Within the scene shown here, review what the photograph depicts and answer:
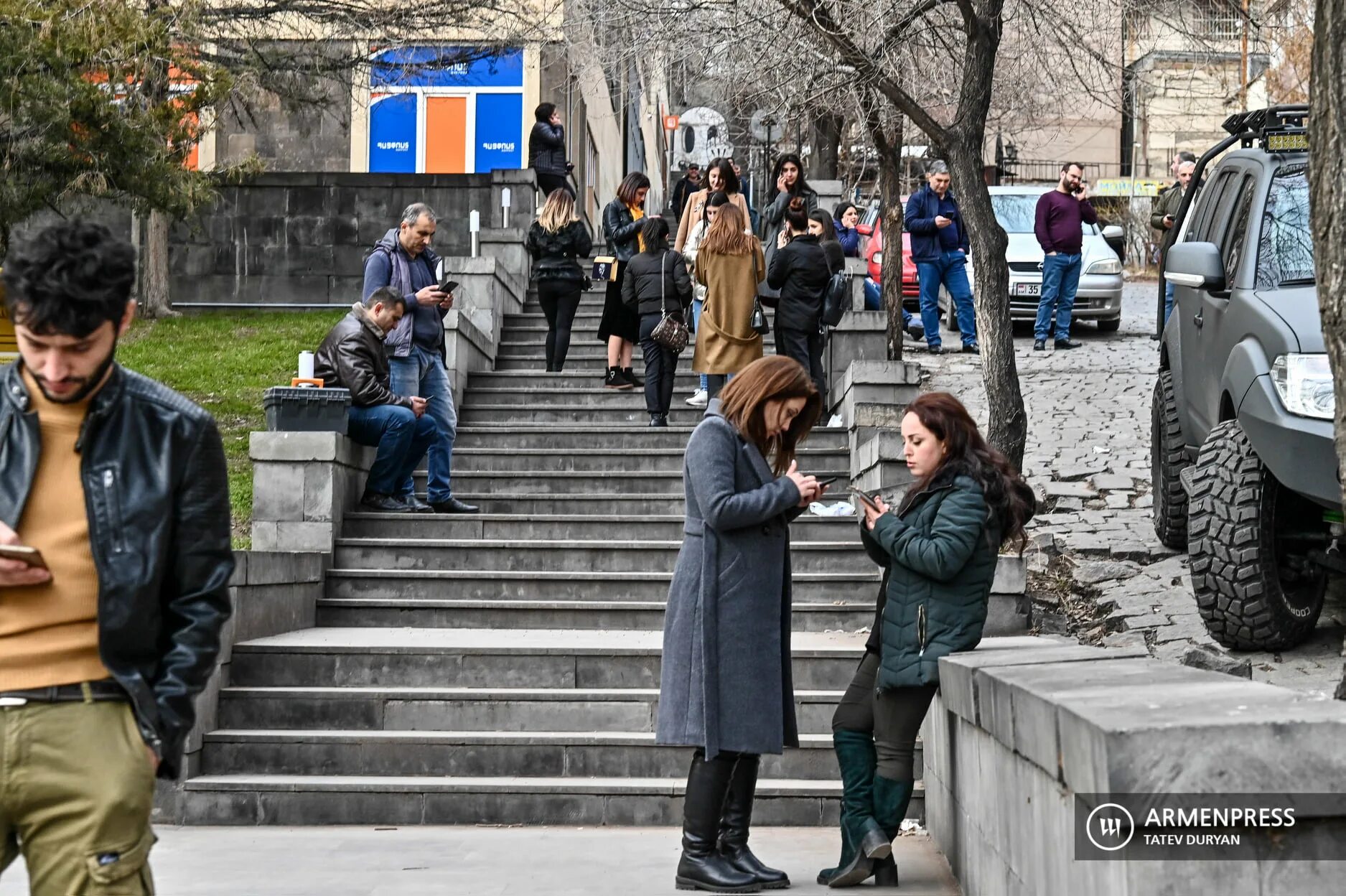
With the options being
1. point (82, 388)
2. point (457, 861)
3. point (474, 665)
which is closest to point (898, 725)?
point (457, 861)

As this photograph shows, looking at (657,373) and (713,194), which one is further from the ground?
(713,194)

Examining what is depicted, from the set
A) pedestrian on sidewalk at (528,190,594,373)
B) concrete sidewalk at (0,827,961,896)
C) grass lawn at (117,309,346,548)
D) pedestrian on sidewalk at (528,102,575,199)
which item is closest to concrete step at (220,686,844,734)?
concrete sidewalk at (0,827,961,896)

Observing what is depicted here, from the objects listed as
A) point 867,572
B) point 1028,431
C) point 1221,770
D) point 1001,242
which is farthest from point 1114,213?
point 1221,770

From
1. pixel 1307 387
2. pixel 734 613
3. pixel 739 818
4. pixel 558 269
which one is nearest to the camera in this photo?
pixel 734 613

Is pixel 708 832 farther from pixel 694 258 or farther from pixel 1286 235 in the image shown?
pixel 694 258

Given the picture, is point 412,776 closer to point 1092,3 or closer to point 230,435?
point 230,435

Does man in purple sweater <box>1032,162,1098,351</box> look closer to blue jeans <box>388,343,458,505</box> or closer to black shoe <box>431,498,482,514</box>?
blue jeans <box>388,343,458,505</box>

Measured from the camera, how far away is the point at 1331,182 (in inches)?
215

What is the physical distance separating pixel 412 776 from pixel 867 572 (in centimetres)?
334

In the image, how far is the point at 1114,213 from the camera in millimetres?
38719

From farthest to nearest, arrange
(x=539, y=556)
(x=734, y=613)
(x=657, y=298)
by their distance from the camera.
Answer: (x=657, y=298) < (x=539, y=556) < (x=734, y=613)

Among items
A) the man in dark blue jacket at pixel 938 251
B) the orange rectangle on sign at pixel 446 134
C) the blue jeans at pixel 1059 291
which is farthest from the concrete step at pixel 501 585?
the orange rectangle on sign at pixel 446 134

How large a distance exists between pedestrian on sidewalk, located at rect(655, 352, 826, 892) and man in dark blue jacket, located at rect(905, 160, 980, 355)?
11678 mm

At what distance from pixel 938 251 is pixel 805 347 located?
4764 mm
